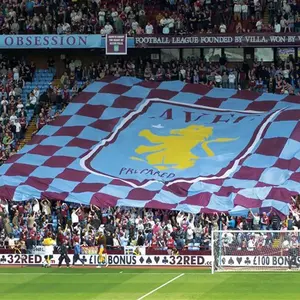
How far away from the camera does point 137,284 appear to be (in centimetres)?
3378

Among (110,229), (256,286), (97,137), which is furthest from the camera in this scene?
(97,137)

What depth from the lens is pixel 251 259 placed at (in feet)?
118

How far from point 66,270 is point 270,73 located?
59.3 feet

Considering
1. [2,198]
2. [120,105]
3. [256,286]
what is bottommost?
[256,286]

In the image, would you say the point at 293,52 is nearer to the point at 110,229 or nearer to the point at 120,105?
the point at 120,105

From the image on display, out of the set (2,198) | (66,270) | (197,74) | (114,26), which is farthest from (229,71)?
(66,270)

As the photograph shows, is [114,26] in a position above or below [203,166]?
above

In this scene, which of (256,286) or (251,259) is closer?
(256,286)

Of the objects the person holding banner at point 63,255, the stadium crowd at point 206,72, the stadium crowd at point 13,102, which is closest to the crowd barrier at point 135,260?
the person holding banner at point 63,255

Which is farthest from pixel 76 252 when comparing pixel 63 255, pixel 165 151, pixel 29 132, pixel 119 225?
pixel 29 132

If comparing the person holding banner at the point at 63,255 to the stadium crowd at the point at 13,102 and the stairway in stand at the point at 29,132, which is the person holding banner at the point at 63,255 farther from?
the stairway in stand at the point at 29,132

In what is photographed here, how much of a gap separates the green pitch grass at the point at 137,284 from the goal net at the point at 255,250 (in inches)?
12.0

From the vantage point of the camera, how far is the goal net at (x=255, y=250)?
35469mm

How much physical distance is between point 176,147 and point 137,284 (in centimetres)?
1337
